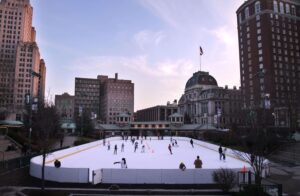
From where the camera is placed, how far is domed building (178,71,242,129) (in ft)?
400

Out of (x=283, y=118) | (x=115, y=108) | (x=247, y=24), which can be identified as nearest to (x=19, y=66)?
(x=115, y=108)

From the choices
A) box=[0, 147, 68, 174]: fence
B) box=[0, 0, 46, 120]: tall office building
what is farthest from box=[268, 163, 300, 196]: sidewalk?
box=[0, 0, 46, 120]: tall office building

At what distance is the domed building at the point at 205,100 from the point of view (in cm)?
12181

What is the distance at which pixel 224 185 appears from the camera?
14.8 meters

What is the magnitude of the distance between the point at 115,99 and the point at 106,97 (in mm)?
6260

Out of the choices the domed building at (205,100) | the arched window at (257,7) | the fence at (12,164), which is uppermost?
the arched window at (257,7)

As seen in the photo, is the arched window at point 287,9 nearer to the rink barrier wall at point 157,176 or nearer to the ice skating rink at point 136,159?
the ice skating rink at point 136,159

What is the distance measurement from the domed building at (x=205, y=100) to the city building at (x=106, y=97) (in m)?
41.1

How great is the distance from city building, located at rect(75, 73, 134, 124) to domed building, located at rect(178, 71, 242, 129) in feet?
135

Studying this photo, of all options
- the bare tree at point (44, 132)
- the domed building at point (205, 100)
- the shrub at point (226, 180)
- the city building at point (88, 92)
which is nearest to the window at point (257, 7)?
the domed building at point (205, 100)

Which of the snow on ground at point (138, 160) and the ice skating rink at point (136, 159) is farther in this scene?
the snow on ground at point (138, 160)

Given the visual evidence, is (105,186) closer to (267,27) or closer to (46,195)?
(46,195)

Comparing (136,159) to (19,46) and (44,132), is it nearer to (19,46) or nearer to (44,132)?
(44,132)

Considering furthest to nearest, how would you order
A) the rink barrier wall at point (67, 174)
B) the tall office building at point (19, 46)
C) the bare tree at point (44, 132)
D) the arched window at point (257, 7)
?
the tall office building at point (19, 46) → the arched window at point (257, 7) → the rink barrier wall at point (67, 174) → the bare tree at point (44, 132)
